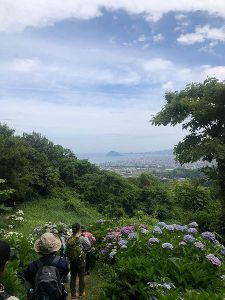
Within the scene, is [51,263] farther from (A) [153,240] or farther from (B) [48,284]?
(A) [153,240]

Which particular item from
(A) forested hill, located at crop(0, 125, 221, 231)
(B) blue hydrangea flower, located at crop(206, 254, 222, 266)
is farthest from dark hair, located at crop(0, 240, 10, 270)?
(A) forested hill, located at crop(0, 125, 221, 231)

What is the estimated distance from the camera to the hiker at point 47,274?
16.5 feet

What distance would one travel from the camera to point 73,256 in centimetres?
846

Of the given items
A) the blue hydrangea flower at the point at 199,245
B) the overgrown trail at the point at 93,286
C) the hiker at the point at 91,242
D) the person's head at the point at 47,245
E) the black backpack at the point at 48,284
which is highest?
the person's head at the point at 47,245

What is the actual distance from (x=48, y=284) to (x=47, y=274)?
0.38 feet

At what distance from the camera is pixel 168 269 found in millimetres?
6953

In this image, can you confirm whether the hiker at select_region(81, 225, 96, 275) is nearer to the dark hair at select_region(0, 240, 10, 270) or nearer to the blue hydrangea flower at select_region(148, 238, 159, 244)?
the blue hydrangea flower at select_region(148, 238, 159, 244)

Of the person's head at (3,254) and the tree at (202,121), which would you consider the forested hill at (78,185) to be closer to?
the tree at (202,121)

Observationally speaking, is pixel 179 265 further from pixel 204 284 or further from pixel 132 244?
pixel 132 244

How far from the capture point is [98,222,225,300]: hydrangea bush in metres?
6.51

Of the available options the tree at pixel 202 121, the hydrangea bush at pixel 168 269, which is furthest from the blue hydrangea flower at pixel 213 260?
the tree at pixel 202 121

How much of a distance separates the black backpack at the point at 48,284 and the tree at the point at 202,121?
14627mm

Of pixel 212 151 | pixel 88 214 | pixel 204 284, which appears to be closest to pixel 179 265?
pixel 204 284

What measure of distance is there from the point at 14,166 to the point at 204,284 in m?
32.2
